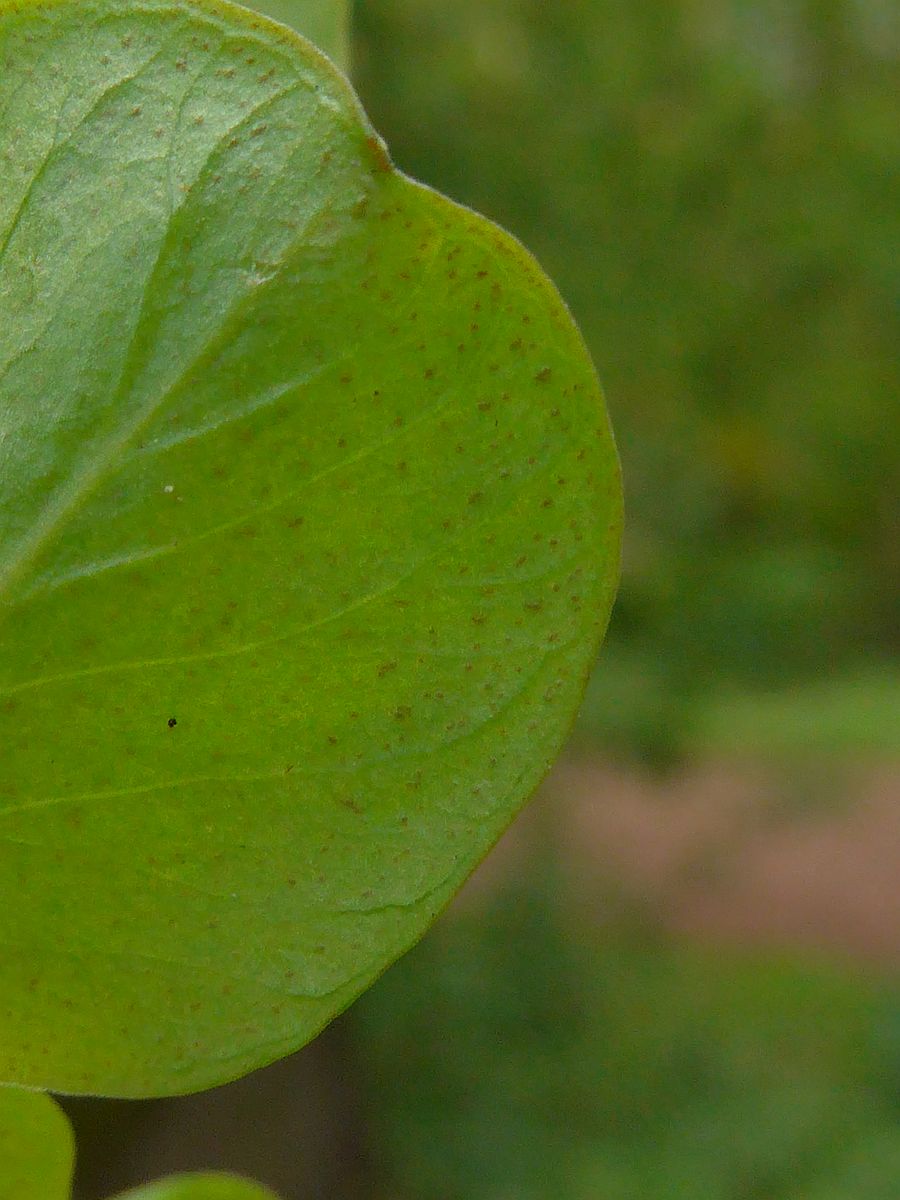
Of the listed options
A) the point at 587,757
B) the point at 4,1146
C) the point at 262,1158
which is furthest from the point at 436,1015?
the point at 4,1146

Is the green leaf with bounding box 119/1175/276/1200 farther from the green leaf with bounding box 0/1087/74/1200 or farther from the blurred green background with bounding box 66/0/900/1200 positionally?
the blurred green background with bounding box 66/0/900/1200

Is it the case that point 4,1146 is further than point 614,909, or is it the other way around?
point 614,909

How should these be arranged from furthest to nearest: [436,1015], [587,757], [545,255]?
[587,757]
[436,1015]
[545,255]

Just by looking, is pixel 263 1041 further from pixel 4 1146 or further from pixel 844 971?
pixel 844 971

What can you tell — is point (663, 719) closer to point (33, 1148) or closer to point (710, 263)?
point (710, 263)

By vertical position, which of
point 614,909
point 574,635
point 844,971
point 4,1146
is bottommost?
point 844,971

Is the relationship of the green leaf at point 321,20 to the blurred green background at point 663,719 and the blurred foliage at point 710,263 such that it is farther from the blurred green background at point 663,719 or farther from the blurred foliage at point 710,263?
the blurred foliage at point 710,263

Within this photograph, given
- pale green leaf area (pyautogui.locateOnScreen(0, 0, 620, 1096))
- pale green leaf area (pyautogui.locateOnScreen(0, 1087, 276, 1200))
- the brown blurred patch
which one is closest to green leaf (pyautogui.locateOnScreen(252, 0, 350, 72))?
pale green leaf area (pyautogui.locateOnScreen(0, 0, 620, 1096))
